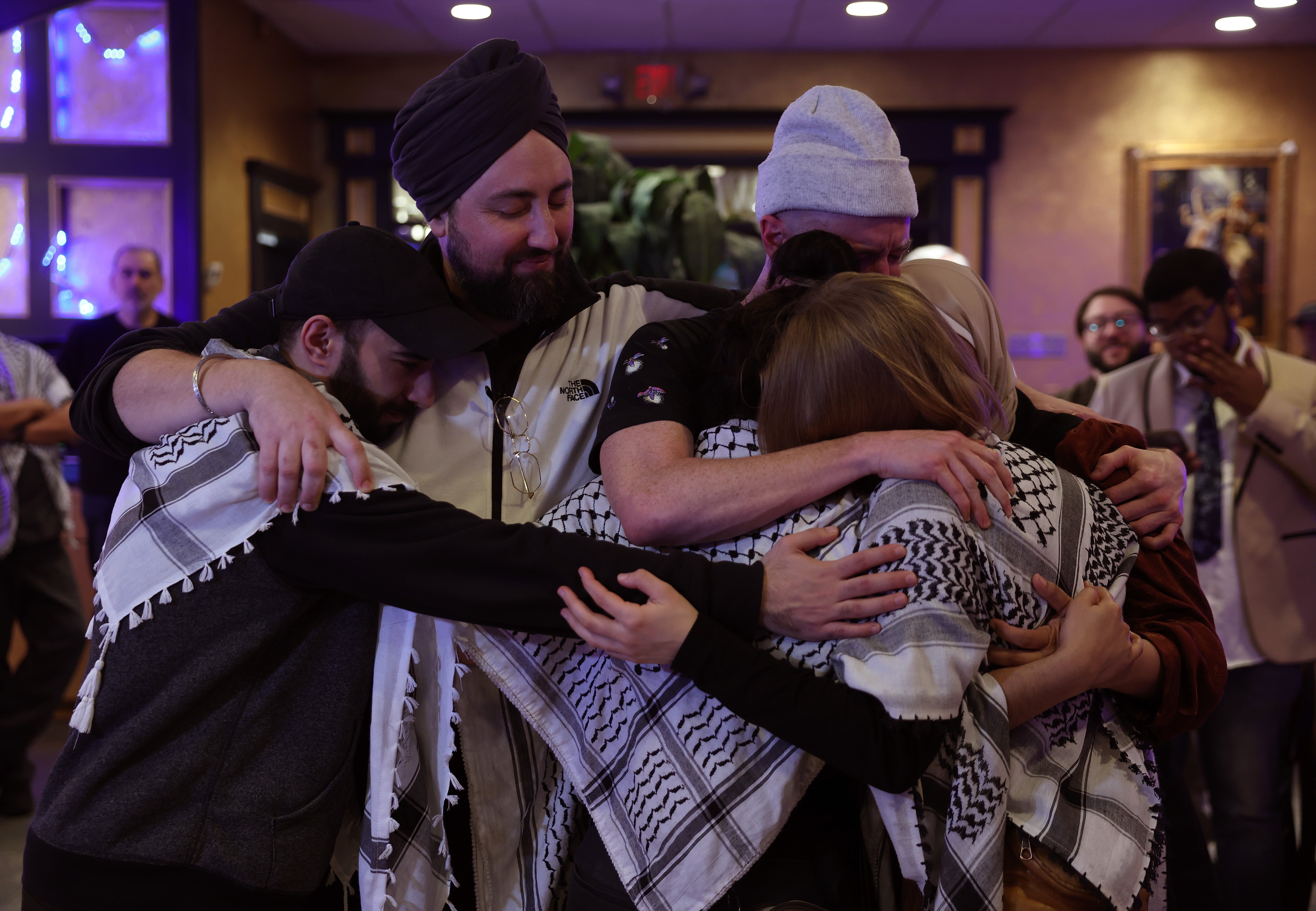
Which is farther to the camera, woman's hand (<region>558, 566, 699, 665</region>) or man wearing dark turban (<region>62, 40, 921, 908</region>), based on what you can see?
man wearing dark turban (<region>62, 40, 921, 908</region>)

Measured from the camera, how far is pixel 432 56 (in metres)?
7.12

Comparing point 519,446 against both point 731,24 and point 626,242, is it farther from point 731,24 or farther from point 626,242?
point 731,24

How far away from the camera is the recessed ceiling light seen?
6.06 meters

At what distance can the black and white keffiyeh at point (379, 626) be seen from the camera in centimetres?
120

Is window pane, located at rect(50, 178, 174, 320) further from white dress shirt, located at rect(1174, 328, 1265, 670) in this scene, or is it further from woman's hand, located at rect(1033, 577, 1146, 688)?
woman's hand, located at rect(1033, 577, 1146, 688)

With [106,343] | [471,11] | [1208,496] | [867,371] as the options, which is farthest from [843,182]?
[471,11]

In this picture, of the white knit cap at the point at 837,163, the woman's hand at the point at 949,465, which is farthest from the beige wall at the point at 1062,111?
the woman's hand at the point at 949,465

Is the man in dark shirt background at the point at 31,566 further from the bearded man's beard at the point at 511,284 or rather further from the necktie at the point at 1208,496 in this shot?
the necktie at the point at 1208,496

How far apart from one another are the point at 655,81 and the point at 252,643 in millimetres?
6274

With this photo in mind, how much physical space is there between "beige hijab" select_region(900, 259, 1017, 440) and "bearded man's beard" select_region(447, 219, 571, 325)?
1.73 ft

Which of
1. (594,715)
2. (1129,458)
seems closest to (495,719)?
(594,715)

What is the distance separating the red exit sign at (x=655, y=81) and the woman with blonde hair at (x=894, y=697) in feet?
19.7

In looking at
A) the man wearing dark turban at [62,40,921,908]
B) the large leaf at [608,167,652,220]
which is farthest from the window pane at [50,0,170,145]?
the man wearing dark turban at [62,40,921,908]

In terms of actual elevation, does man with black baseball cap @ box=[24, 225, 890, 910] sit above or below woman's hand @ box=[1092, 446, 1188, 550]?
below
